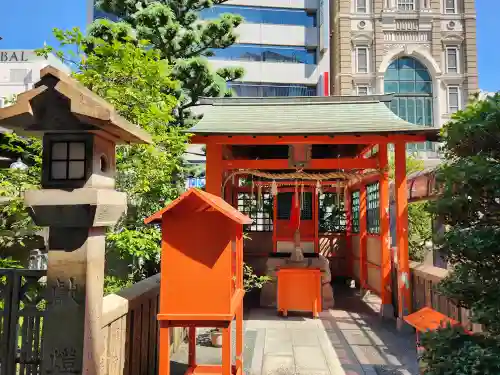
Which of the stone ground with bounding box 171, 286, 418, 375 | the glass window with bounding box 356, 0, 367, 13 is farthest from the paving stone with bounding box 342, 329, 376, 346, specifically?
the glass window with bounding box 356, 0, 367, 13

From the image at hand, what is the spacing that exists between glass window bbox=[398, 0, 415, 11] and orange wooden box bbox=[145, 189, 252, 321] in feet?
85.5

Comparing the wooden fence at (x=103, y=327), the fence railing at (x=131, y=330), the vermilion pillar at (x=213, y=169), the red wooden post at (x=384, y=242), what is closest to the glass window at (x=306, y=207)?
the red wooden post at (x=384, y=242)

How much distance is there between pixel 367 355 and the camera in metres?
5.73

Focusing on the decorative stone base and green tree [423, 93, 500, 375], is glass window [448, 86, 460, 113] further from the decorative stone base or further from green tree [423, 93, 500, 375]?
green tree [423, 93, 500, 375]

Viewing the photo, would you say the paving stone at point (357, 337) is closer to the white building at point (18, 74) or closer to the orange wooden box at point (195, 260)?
the orange wooden box at point (195, 260)

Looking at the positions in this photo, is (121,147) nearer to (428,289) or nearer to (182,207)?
(182,207)

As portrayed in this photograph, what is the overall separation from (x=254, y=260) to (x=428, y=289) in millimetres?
6831

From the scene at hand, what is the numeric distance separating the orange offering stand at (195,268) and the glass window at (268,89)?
71.8 ft

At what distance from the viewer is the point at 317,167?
8586 millimetres

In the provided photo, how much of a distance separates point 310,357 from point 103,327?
339 cm

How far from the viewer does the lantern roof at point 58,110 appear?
2.90 metres

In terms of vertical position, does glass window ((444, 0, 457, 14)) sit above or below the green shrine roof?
above

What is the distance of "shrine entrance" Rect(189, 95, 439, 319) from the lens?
735cm

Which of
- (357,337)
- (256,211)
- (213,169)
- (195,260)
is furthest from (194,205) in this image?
(256,211)
